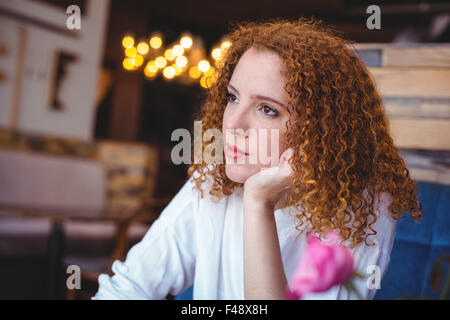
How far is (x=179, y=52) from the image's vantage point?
582 cm

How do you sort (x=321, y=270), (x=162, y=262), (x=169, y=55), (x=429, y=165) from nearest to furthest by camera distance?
(x=321, y=270), (x=162, y=262), (x=429, y=165), (x=169, y=55)

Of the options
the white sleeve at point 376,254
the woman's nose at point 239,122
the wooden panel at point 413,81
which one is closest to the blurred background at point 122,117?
the wooden panel at point 413,81

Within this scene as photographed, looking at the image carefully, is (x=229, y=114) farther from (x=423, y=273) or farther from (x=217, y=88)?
(x=423, y=273)

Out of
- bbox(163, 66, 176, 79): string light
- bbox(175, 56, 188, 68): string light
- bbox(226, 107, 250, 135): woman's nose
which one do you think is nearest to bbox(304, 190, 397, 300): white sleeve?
bbox(226, 107, 250, 135): woman's nose

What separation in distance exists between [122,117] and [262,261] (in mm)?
7226

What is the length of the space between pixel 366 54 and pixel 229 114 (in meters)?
0.90

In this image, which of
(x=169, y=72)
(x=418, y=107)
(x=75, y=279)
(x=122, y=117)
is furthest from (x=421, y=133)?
(x=122, y=117)

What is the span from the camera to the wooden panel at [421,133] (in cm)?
156

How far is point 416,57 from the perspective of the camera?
159cm

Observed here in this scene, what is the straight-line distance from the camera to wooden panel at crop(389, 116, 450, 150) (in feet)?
5.11

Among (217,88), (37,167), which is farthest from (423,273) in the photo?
(37,167)

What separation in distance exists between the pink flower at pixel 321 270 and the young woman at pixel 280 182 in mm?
316

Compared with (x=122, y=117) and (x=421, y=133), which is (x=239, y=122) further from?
(x=122, y=117)

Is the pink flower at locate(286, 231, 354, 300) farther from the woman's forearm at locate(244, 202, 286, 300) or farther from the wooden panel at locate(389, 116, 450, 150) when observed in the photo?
the wooden panel at locate(389, 116, 450, 150)
